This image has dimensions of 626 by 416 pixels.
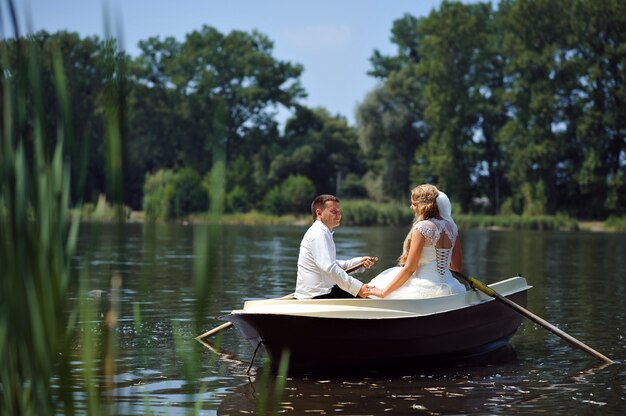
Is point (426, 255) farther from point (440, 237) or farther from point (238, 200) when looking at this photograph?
point (238, 200)

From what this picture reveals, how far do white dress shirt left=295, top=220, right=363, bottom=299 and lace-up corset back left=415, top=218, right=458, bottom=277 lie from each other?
0.71 meters

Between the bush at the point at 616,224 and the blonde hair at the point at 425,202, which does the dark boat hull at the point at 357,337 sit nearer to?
the blonde hair at the point at 425,202

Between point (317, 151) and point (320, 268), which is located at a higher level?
point (317, 151)

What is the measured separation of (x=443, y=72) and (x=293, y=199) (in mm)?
11651

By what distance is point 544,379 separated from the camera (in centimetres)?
826

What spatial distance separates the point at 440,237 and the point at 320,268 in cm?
107

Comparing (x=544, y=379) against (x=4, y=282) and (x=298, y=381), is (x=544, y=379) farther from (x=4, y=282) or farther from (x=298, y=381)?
(x=4, y=282)

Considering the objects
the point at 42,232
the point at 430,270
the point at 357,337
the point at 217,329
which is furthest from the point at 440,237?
the point at 42,232

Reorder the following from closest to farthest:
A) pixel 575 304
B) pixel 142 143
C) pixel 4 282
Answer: pixel 4 282 < pixel 575 304 < pixel 142 143

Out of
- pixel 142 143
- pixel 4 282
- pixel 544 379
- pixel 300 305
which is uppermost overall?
pixel 142 143

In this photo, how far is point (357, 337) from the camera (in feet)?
26.5

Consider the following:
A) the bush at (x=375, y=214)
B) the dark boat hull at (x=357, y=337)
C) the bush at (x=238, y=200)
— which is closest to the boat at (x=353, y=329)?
the dark boat hull at (x=357, y=337)

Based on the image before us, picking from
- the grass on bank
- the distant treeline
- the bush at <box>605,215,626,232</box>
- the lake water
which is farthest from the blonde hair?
the bush at <box>605,215,626,232</box>

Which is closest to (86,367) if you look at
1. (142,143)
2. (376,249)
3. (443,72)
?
(376,249)
